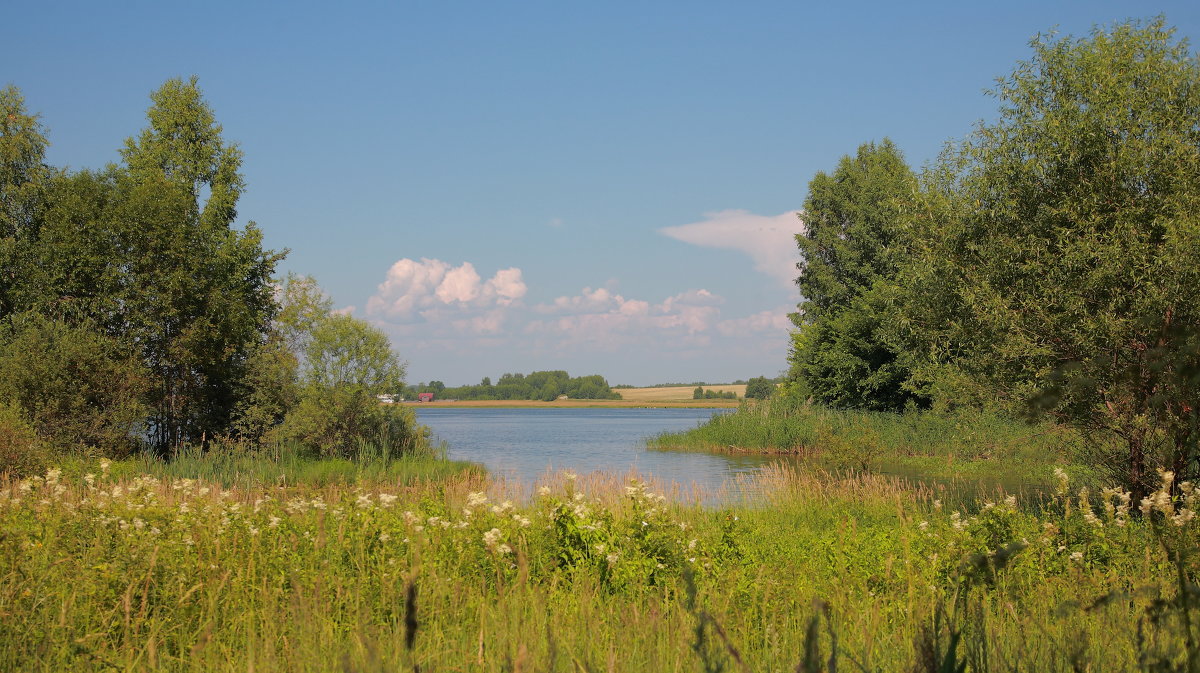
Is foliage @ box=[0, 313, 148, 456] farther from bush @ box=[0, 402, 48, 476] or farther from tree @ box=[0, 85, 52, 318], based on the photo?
tree @ box=[0, 85, 52, 318]

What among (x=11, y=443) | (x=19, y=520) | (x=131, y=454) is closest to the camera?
(x=19, y=520)

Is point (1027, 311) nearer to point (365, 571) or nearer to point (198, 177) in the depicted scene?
point (365, 571)

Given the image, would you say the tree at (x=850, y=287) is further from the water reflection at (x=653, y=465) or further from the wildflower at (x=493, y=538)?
the wildflower at (x=493, y=538)

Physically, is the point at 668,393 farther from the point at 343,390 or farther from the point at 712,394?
the point at 343,390

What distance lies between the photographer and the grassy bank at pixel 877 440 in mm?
27578

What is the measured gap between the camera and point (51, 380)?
19812 millimetres

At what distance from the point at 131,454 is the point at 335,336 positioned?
6.16m

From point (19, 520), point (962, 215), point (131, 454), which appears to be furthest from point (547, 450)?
point (19, 520)

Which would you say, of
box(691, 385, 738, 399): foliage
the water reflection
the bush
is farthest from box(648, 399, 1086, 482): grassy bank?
box(691, 385, 738, 399): foliage

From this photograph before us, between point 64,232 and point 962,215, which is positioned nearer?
point 962,215

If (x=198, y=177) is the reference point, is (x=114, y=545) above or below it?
below

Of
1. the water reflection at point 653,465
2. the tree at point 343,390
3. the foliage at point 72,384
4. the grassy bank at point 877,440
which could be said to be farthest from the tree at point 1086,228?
the foliage at point 72,384

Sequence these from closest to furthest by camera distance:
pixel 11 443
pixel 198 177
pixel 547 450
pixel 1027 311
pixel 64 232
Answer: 1. pixel 1027 311
2. pixel 11 443
3. pixel 64 232
4. pixel 198 177
5. pixel 547 450

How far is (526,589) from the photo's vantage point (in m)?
5.10
